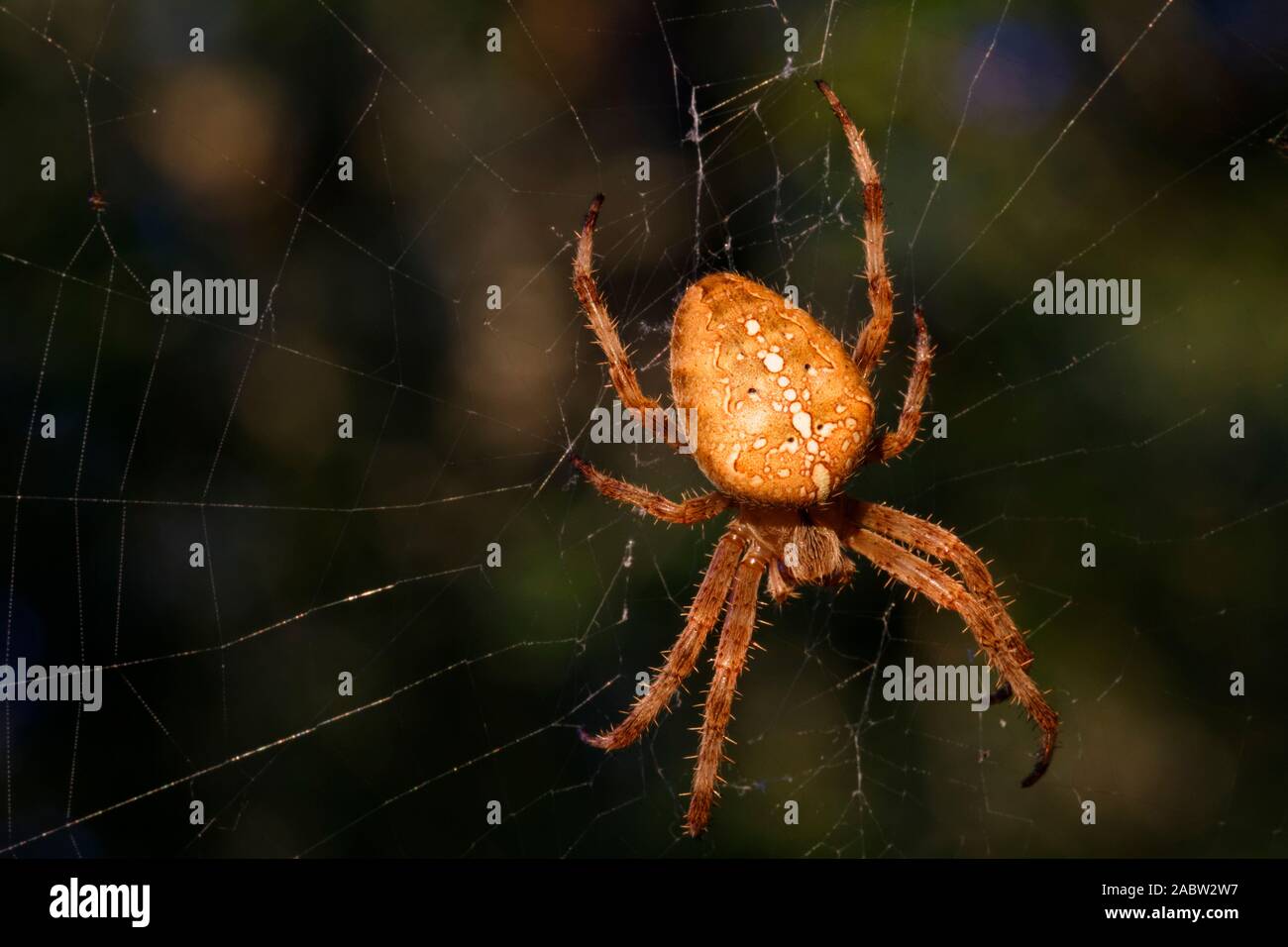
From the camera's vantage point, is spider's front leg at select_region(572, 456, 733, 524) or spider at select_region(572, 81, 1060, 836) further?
spider's front leg at select_region(572, 456, 733, 524)

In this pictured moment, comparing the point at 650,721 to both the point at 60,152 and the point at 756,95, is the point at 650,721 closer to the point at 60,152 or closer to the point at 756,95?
the point at 756,95

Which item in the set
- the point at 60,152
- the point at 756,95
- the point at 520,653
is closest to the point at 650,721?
the point at 520,653
